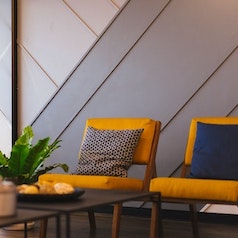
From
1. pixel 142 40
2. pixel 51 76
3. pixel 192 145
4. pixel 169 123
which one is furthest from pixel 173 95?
pixel 51 76

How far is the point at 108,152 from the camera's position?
3.53 meters

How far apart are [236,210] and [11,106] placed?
2145mm

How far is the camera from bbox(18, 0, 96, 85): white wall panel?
15.1 feet

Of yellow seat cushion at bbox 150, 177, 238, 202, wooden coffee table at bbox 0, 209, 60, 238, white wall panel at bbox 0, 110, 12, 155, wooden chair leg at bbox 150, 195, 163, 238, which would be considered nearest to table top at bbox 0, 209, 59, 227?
wooden coffee table at bbox 0, 209, 60, 238

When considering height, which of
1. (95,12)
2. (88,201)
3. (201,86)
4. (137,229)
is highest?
(95,12)

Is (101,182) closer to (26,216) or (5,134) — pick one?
(26,216)

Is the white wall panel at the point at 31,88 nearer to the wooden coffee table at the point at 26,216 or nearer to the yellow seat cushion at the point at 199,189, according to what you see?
the yellow seat cushion at the point at 199,189

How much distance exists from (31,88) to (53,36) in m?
0.49

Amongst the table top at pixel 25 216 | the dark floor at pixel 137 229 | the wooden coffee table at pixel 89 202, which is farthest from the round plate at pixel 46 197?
the dark floor at pixel 137 229

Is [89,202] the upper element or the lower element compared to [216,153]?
lower

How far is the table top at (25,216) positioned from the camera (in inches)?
61.1

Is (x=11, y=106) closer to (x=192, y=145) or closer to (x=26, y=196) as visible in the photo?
(x=192, y=145)

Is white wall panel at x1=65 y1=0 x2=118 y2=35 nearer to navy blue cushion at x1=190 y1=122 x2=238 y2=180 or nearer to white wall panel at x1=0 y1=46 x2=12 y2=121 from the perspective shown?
white wall panel at x1=0 y1=46 x2=12 y2=121

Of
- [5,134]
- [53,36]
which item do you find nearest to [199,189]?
[53,36]
